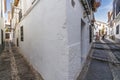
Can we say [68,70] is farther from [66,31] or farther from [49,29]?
[49,29]

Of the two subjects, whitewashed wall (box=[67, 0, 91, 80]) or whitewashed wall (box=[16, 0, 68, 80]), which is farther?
whitewashed wall (box=[67, 0, 91, 80])

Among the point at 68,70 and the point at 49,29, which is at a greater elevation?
the point at 49,29

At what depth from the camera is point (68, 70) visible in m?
3.51

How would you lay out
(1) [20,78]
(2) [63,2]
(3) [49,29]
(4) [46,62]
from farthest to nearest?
1. (1) [20,78]
2. (4) [46,62]
3. (3) [49,29]
4. (2) [63,2]

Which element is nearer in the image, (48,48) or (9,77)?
(48,48)

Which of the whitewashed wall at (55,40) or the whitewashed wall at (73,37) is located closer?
the whitewashed wall at (55,40)

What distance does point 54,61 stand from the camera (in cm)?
396

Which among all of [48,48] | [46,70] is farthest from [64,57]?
[46,70]

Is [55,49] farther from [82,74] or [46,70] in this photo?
[82,74]

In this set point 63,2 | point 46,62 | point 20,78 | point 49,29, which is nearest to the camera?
point 63,2

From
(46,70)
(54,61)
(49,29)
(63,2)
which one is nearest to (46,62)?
(46,70)

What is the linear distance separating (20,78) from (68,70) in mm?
2374

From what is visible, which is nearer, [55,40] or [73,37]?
[55,40]

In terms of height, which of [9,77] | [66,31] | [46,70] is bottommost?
[9,77]
